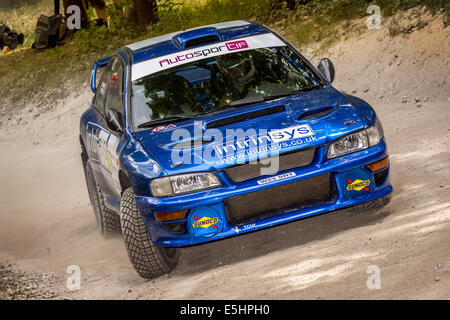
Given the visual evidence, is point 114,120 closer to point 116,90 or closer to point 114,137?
point 114,137

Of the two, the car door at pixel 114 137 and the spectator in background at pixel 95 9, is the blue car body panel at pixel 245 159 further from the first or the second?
the spectator in background at pixel 95 9

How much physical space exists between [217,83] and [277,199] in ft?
4.77

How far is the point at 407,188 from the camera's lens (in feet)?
24.8

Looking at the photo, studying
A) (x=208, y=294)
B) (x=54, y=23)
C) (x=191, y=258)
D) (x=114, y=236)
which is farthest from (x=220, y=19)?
(x=208, y=294)

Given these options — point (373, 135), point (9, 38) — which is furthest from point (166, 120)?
point (9, 38)

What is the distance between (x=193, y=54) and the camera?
23.8 feet

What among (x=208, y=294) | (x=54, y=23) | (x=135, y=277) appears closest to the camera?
(x=208, y=294)

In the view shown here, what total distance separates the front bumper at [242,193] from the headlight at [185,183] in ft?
0.14

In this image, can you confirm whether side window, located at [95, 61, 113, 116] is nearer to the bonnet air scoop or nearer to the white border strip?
the white border strip

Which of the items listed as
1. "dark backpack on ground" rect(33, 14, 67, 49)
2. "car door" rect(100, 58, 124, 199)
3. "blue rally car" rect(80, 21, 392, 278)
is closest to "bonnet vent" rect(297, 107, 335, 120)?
"blue rally car" rect(80, 21, 392, 278)

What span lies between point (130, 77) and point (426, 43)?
697 cm

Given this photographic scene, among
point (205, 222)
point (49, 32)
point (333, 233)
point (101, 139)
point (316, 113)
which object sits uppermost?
point (316, 113)

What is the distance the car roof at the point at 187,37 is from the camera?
7.39 metres
